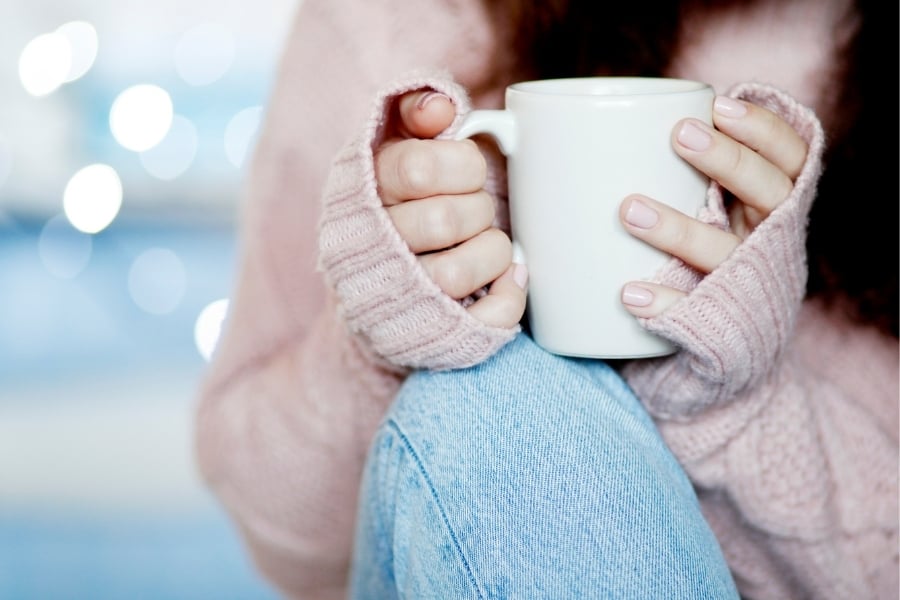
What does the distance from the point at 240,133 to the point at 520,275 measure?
6.22 feet

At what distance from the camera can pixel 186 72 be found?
7.69 ft

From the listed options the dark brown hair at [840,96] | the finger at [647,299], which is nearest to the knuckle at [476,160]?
the finger at [647,299]

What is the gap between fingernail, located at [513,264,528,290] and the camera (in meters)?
0.59

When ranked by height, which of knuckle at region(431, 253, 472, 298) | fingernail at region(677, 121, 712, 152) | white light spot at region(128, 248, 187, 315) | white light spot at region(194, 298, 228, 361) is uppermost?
fingernail at region(677, 121, 712, 152)

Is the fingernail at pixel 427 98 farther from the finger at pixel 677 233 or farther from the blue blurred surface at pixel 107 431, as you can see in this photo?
the blue blurred surface at pixel 107 431

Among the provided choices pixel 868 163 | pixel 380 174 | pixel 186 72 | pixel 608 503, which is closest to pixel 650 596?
pixel 608 503

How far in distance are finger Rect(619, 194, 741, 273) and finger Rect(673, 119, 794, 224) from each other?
3cm

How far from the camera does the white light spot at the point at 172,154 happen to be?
7.75 ft

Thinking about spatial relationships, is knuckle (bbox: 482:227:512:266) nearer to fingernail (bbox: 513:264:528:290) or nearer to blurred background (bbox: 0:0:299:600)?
fingernail (bbox: 513:264:528:290)

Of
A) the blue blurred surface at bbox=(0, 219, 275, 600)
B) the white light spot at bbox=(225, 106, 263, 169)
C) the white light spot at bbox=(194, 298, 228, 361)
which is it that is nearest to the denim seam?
the blue blurred surface at bbox=(0, 219, 275, 600)

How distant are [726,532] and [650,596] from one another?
7.8 inches

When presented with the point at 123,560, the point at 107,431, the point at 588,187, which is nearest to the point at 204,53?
the point at 107,431

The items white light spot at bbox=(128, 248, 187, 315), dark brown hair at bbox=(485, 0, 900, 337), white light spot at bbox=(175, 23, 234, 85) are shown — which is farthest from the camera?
white light spot at bbox=(175, 23, 234, 85)

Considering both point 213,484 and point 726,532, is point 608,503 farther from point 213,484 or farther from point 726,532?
point 213,484
